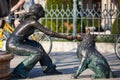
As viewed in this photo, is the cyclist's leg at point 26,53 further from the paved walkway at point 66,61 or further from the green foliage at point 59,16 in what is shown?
the green foliage at point 59,16

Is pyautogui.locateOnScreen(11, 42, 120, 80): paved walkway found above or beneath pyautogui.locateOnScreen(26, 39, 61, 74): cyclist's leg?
beneath

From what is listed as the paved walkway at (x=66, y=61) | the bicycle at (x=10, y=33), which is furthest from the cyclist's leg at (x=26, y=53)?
the bicycle at (x=10, y=33)

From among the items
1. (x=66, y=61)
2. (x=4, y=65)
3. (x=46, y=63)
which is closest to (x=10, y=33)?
(x=66, y=61)

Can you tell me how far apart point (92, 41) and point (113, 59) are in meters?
3.16

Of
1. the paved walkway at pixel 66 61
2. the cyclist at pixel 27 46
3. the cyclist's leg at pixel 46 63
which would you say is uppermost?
the cyclist at pixel 27 46

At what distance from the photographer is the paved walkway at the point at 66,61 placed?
270 inches

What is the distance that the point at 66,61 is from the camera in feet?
30.0

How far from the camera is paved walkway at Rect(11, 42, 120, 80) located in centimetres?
686

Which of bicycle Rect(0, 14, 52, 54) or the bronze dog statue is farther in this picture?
bicycle Rect(0, 14, 52, 54)

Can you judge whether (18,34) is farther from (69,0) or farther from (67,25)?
(69,0)

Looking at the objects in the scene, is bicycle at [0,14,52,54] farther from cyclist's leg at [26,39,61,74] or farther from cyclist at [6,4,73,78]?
cyclist at [6,4,73,78]

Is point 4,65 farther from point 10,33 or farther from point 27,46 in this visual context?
point 10,33

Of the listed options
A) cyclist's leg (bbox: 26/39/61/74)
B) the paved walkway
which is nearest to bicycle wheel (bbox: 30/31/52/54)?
the paved walkway

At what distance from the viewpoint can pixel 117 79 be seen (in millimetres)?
6500
